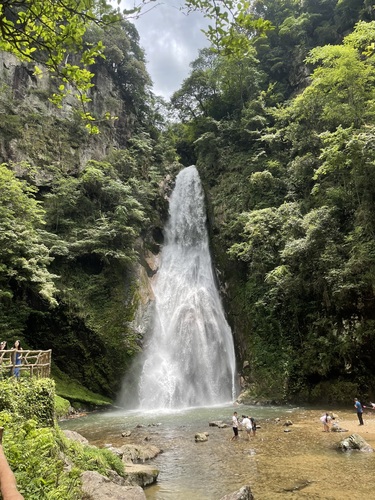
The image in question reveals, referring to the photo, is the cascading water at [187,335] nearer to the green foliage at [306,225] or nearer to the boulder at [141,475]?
the green foliage at [306,225]

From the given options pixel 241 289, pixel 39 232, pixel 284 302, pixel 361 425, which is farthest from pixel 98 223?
pixel 361 425

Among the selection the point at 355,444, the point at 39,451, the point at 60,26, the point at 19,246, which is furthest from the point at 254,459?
the point at 19,246

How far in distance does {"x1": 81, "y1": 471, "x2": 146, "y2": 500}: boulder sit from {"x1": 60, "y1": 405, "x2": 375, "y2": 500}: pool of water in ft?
5.41

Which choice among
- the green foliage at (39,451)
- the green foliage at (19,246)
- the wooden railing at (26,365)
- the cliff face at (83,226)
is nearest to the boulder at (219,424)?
the green foliage at (39,451)

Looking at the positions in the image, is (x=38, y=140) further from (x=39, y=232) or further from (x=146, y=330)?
(x=146, y=330)

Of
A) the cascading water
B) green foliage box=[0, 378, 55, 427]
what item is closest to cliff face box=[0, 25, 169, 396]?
the cascading water

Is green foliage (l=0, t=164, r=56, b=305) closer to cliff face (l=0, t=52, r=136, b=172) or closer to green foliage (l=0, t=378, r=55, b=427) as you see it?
cliff face (l=0, t=52, r=136, b=172)

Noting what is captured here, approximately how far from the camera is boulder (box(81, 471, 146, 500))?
585cm

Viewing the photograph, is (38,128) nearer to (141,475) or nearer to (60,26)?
(141,475)

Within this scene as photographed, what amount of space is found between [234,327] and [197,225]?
34.1 feet

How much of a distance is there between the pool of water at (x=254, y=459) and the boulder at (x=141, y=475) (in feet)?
0.78

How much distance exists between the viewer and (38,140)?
88.9 ft

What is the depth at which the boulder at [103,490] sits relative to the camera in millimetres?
5851

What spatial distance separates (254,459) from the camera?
9609 mm
